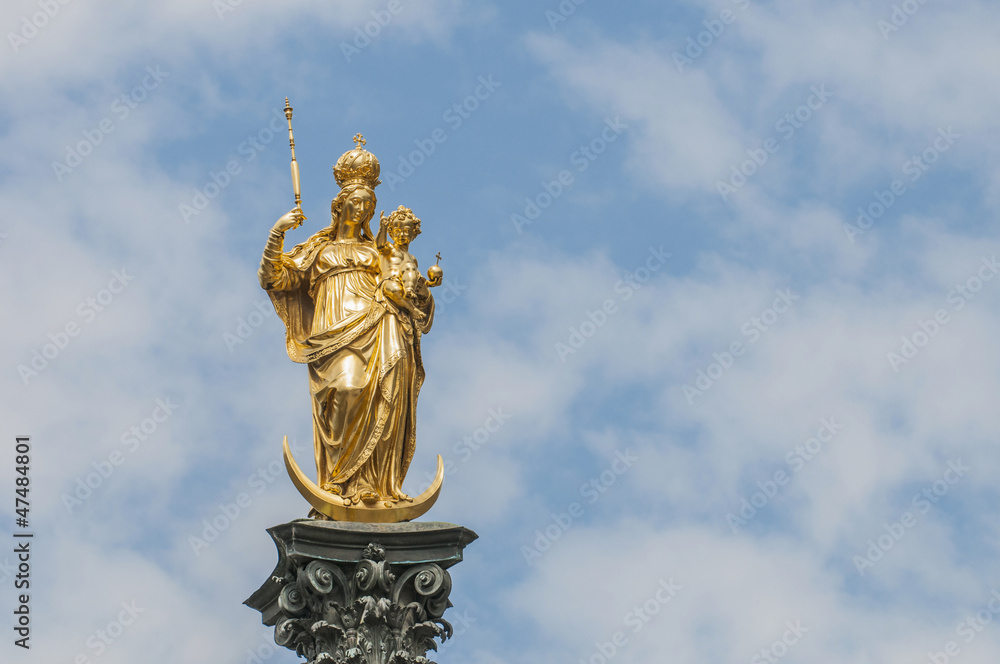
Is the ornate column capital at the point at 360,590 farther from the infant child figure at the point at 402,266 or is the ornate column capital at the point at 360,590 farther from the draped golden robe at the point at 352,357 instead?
the infant child figure at the point at 402,266

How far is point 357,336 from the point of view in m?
24.4

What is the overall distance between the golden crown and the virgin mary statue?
14 millimetres

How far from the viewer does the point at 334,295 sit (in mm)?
24891

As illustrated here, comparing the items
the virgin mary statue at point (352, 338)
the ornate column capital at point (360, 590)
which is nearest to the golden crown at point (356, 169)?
the virgin mary statue at point (352, 338)

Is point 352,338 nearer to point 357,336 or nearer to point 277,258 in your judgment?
point 357,336

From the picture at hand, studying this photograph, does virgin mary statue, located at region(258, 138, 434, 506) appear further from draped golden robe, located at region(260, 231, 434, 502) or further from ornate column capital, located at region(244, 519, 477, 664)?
ornate column capital, located at region(244, 519, 477, 664)

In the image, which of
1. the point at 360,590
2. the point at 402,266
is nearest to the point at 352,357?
the point at 402,266

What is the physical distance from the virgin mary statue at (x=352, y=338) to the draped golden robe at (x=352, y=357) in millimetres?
13

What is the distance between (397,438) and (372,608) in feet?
8.86

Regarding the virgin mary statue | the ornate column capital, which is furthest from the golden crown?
the ornate column capital

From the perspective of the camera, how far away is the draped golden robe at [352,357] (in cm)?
2394

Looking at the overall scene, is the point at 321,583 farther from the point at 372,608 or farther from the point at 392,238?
the point at 392,238

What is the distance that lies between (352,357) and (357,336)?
11.5 inches

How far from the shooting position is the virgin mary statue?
78.6 feet
